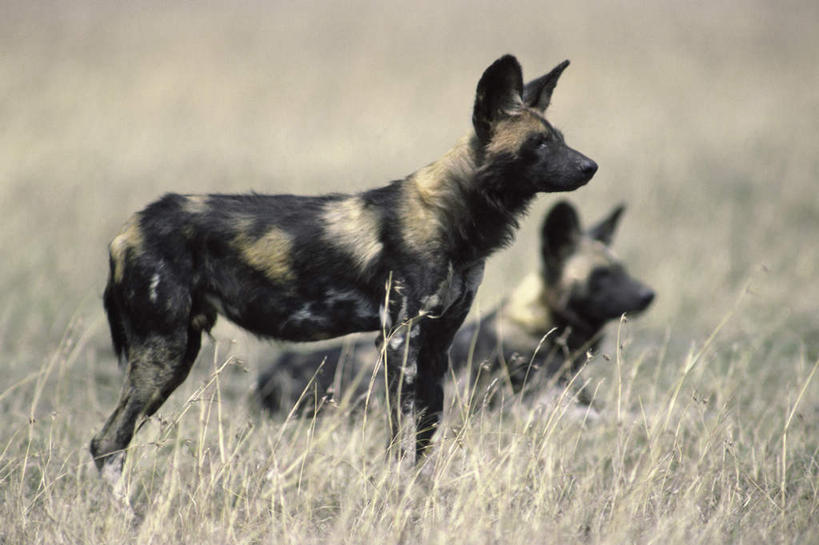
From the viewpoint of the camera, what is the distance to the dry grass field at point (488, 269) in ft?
10.7

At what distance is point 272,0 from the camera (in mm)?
17672

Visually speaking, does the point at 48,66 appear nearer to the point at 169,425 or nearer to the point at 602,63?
the point at 602,63

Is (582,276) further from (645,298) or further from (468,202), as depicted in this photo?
(468,202)

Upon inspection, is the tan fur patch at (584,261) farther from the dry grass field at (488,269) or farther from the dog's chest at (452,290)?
the dog's chest at (452,290)

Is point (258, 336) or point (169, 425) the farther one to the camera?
point (258, 336)

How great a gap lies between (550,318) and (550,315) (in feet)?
0.07

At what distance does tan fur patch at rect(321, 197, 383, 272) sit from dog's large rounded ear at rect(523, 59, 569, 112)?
0.77 m

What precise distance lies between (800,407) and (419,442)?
9.01 feet

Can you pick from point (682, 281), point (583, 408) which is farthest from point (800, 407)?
point (682, 281)

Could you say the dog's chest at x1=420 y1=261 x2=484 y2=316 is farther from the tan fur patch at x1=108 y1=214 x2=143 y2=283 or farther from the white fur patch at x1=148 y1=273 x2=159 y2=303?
the tan fur patch at x1=108 y1=214 x2=143 y2=283

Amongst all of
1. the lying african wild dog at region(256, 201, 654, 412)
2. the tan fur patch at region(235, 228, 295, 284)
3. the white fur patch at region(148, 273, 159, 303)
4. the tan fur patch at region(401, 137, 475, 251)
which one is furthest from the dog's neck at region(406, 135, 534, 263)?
the lying african wild dog at region(256, 201, 654, 412)

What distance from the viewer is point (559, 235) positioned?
627 centimetres

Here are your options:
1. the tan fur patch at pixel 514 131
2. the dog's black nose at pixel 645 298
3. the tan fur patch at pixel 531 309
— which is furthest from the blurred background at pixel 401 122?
the tan fur patch at pixel 514 131

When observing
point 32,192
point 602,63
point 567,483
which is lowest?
point 32,192
